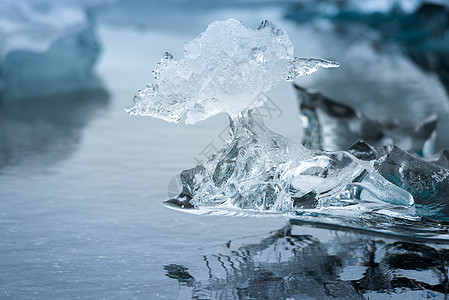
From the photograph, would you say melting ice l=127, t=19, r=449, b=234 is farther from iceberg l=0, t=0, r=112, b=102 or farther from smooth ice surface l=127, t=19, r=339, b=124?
iceberg l=0, t=0, r=112, b=102

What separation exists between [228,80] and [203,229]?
1.67 ft

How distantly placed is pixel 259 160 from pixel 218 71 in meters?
0.27

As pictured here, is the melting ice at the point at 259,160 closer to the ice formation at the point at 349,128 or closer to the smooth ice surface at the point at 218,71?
the smooth ice surface at the point at 218,71

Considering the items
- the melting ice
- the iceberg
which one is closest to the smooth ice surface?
the melting ice

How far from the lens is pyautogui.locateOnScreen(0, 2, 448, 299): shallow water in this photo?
1.71 metres

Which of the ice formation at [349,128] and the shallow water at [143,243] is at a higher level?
the ice formation at [349,128]

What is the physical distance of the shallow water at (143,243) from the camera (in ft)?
5.63

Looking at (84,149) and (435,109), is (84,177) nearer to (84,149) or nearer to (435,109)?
(84,149)

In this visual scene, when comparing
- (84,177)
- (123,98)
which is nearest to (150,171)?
(84,177)

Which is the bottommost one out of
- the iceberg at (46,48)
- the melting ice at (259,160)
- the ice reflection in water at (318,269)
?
the ice reflection in water at (318,269)

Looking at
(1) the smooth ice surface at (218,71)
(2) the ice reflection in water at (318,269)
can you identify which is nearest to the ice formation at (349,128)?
(2) the ice reflection in water at (318,269)

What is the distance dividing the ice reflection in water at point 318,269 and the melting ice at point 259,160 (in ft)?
0.37

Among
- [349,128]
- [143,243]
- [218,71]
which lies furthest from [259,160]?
[349,128]

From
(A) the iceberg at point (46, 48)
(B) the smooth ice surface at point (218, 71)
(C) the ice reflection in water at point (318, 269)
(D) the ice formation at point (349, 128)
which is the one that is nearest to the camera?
(C) the ice reflection in water at point (318, 269)
